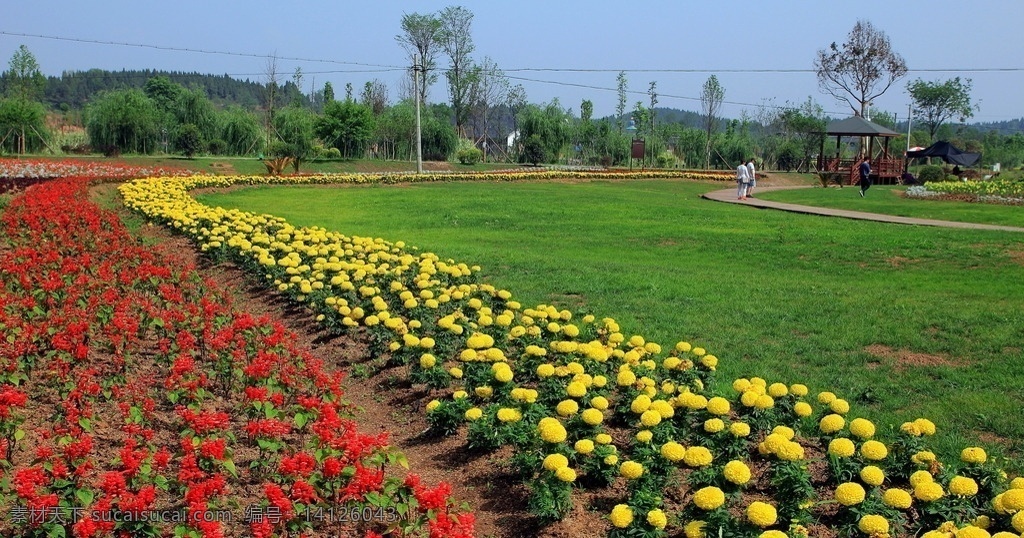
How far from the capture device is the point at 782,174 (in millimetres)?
39188

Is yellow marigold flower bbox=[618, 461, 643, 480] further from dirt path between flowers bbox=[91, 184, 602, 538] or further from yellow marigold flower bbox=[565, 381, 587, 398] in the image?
yellow marigold flower bbox=[565, 381, 587, 398]

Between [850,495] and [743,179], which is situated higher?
[743,179]

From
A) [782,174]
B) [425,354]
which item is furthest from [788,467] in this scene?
[782,174]

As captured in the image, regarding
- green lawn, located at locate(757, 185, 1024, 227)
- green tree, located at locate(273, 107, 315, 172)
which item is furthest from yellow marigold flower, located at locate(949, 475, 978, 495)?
green tree, located at locate(273, 107, 315, 172)

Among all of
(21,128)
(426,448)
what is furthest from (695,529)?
(21,128)

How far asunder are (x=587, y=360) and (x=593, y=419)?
119 centimetres

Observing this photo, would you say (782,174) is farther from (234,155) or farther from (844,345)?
(844,345)

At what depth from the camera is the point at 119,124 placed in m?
40.0

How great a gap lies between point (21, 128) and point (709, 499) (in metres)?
42.7

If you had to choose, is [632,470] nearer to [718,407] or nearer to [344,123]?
[718,407]

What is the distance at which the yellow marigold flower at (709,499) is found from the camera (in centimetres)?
336

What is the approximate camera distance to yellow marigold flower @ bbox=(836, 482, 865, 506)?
3.43 metres

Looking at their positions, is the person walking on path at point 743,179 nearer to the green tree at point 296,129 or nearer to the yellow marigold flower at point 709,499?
the yellow marigold flower at point 709,499

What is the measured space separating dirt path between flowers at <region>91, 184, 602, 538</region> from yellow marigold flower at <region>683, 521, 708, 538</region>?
53cm
